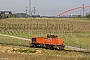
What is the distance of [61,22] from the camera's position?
112 meters

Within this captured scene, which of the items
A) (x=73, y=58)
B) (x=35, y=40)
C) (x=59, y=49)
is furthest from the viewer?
(x=35, y=40)

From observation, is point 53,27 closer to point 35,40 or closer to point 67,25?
point 67,25

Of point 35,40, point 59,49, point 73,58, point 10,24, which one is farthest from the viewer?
point 10,24

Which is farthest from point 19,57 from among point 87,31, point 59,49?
point 87,31

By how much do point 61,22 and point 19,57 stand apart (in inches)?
3016

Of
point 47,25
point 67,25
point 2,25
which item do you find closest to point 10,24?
point 2,25

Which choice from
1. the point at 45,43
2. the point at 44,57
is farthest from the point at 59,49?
the point at 44,57

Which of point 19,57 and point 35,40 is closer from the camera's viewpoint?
point 19,57

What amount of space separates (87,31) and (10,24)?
104ft

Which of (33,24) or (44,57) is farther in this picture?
(33,24)

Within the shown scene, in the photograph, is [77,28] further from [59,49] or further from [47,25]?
[59,49]

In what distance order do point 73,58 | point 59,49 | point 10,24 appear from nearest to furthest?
point 73,58
point 59,49
point 10,24

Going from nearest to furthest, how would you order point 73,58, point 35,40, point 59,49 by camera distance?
point 73,58
point 59,49
point 35,40

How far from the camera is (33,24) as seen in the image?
112m
